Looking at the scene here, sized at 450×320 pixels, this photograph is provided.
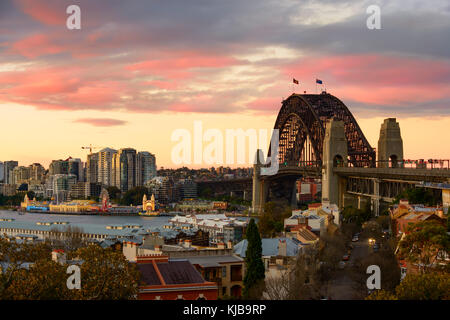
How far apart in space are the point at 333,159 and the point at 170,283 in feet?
161

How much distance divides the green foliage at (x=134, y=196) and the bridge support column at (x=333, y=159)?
11935cm

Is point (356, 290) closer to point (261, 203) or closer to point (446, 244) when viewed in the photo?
point (446, 244)

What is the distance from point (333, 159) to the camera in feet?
216

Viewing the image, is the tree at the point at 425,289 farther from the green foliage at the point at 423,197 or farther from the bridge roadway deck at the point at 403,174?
the green foliage at the point at 423,197

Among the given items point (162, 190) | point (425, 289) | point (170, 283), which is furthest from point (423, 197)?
point (162, 190)

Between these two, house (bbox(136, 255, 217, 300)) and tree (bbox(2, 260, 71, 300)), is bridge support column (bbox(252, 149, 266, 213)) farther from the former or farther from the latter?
tree (bbox(2, 260, 71, 300))

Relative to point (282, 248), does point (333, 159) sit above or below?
above

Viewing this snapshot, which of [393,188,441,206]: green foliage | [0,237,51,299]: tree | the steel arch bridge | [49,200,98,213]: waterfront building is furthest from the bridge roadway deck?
[49,200,98,213]: waterfront building

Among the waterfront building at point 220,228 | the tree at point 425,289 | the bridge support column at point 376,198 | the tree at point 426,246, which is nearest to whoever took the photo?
the tree at point 425,289

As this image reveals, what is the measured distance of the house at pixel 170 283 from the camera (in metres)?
17.9

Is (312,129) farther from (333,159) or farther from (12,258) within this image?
(12,258)

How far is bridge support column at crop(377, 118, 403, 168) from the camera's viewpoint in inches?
2355

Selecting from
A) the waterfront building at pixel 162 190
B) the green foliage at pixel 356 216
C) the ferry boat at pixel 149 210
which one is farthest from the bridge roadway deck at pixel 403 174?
the waterfront building at pixel 162 190
